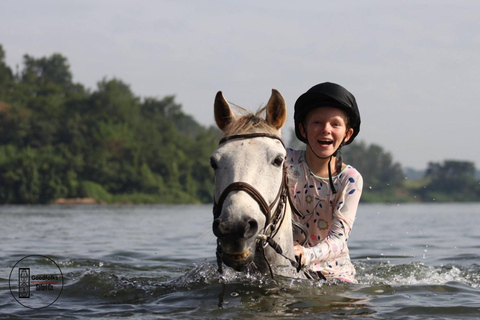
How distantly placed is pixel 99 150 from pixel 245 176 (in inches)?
2544

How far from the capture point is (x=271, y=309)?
524 centimetres

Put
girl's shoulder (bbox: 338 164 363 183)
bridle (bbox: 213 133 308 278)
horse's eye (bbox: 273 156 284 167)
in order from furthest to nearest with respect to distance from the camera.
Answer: girl's shoulder (bbox: 338 164 363 183)
horse's eye (bbox: 273 156 284 167)
bridle (bbox: 213 133 308 278)

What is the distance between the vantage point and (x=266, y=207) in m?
4.50

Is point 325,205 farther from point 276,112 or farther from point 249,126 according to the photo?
point 249,126

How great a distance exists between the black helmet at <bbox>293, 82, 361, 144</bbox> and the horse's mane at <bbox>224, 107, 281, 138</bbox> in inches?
21.7

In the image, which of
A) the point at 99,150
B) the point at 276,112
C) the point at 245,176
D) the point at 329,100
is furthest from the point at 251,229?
the point at 99,150

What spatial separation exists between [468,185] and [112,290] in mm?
91140

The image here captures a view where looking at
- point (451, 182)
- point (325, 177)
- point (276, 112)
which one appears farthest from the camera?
point (451, 182)

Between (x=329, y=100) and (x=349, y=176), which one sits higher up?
(x=329, y=100)

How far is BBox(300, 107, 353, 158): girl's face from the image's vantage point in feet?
17.7

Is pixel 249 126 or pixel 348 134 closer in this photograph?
pixel 249 126

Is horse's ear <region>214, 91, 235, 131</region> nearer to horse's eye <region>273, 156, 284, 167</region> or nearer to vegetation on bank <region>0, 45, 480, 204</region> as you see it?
horse's eye <region>273, 156, 284, 167</region>

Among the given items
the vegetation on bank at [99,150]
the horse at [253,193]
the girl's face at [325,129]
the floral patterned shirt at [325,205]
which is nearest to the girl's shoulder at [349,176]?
the floral patterned shirt at [325,205]

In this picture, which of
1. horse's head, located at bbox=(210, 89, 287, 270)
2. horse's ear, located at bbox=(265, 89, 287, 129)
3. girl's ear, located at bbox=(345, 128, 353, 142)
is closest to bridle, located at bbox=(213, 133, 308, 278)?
horse's head, located at bbox=(210, 89, 287, 270)
